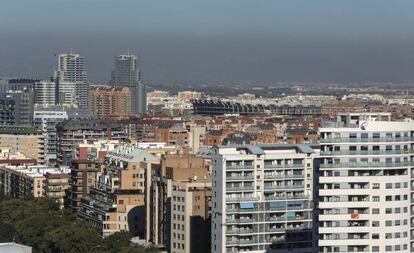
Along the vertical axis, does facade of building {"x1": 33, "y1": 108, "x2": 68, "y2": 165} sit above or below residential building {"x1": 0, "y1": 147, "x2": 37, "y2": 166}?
above

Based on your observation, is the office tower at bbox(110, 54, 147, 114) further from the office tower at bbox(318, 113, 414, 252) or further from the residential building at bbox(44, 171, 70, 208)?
the office tower at bbox(318, 113, 414, 252)

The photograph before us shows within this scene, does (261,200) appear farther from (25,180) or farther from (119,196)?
(25,180)

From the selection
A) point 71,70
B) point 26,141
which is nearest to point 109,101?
point 71,70

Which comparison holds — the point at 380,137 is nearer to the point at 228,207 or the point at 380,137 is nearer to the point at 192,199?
the point at 228,207

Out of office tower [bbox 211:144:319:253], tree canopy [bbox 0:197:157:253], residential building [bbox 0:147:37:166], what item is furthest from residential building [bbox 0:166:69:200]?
office tower [bbox 211:144:319:253]

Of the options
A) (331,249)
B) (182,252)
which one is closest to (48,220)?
(182,252)

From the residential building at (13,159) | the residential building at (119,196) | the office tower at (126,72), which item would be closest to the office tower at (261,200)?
the residential building at (119,196)

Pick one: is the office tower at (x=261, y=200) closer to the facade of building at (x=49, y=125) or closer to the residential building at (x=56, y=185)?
the residential building at (x=56, y=185)
